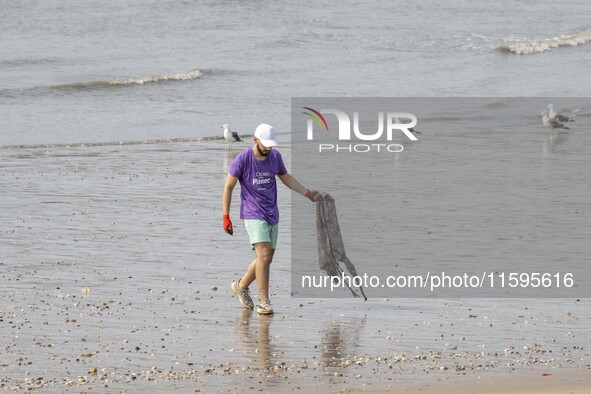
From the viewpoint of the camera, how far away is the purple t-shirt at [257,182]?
32.5 ft

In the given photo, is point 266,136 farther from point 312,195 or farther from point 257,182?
point 312,195

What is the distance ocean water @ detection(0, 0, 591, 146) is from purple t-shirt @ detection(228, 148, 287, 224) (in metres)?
14.5

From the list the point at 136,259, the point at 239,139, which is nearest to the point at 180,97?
the point at 239,139

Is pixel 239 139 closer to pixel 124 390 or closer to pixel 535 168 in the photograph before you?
pixel 535 168

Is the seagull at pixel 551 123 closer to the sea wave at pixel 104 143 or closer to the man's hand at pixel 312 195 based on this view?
the sea wave at pixel 104 143

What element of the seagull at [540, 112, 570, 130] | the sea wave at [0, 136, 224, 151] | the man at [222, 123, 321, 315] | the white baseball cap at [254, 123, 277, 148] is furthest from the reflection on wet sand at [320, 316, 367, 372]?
the seagull at [540, 112, 570, 130]

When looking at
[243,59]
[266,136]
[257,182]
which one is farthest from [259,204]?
[243,59]

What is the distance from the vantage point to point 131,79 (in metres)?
35.8

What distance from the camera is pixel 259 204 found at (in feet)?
32.8

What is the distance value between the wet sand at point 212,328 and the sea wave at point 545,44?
33.2 m

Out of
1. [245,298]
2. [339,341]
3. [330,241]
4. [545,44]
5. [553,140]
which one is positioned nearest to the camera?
[339,341]

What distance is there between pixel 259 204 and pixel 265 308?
875 mm

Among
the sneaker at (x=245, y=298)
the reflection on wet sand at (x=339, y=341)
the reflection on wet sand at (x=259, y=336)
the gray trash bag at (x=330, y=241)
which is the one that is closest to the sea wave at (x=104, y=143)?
the gray trash bag at (x=330, y=241)

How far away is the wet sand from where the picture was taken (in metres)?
7.90
